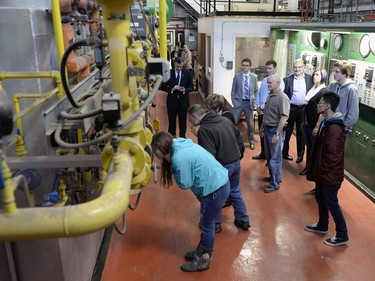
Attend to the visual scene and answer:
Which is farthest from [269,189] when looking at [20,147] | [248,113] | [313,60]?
[20,147]

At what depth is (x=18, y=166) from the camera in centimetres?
187

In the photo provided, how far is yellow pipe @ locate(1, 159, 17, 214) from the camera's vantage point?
1158 mm

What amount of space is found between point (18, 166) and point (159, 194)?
350cm

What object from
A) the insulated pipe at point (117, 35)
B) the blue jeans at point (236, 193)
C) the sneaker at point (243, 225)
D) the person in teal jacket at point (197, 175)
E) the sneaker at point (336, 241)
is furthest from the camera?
the sneaker at point (243, 225)

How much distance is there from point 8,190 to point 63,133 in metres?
1.27

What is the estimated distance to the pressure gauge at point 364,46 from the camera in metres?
5.18

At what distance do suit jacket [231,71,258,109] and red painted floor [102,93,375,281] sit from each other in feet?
6.82

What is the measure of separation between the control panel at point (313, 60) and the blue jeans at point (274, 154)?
7.47ft

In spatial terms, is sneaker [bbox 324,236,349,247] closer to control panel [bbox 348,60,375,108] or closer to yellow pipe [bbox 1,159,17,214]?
control panel [bbox 348,60,375,108]

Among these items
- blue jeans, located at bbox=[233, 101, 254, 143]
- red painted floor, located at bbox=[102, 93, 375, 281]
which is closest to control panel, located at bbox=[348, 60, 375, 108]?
red painted floor, located at bbox=[102, 93, 375, 281]

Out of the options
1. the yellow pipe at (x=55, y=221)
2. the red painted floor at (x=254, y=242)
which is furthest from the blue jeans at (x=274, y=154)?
the yellow pipe at (x=55, y=221)

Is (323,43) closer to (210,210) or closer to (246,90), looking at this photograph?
(246,90)

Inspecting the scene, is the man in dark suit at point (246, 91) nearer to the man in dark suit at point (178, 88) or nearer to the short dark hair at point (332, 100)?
the man in dark suit at point (178, 88)

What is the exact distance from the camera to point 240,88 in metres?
6.76
